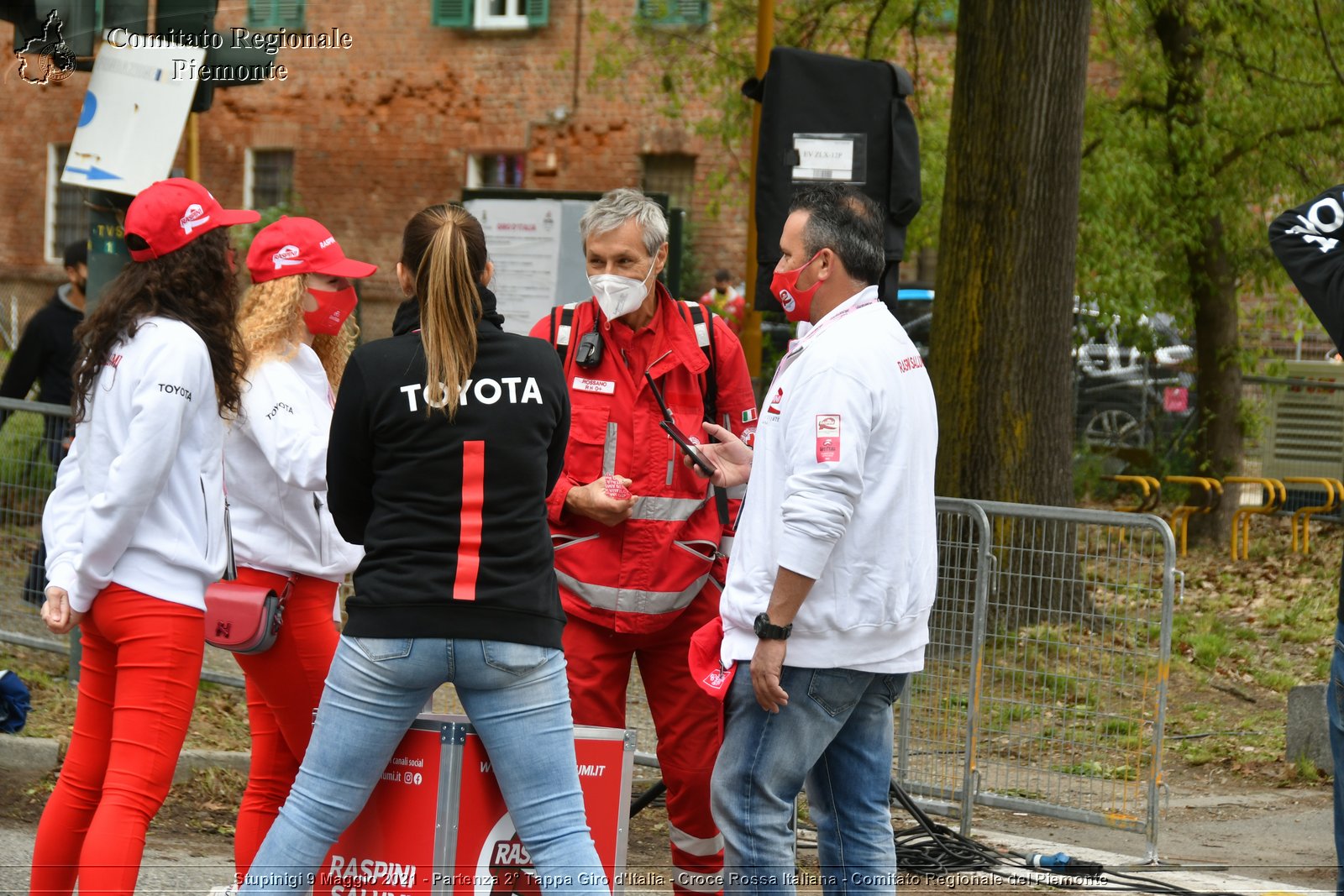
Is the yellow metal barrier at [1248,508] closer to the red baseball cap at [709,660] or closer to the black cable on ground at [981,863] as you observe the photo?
the black cable on ground at [981,863]

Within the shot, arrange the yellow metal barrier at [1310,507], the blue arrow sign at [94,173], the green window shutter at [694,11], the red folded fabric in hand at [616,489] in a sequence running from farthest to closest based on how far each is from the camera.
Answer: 1. the green window shutter at [694,11]
2. the yellow metal barrier at [1310,507]
3. the blue arrow sign at [94,173]
4. the red folded fabric in hand at [616,489]

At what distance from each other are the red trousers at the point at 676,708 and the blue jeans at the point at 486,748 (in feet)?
2.84

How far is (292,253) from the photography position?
14.6 ft

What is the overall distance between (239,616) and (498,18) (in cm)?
2335

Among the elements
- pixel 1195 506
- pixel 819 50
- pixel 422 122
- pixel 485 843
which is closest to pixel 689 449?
pixel 485 843

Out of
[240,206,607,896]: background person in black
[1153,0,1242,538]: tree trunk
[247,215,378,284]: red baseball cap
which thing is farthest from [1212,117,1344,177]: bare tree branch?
[240,206,607,896]: background person in black

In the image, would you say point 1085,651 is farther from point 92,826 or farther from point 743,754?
point 92,826

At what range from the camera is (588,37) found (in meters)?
25.2

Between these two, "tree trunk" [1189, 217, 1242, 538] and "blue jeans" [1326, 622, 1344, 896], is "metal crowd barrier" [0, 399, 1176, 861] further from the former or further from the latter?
"tree trunk" [1189, 217, 1242, 538]

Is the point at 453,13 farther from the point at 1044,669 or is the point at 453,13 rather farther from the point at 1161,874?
the point at 1161,874

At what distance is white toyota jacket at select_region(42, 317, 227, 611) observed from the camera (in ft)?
12.5

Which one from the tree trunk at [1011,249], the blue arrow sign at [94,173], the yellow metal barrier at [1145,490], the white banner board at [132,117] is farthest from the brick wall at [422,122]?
the blue arrow sign at [94,173]

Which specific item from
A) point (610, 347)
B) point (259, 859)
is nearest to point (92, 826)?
point (259, 859)

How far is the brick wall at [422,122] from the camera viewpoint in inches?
1001
